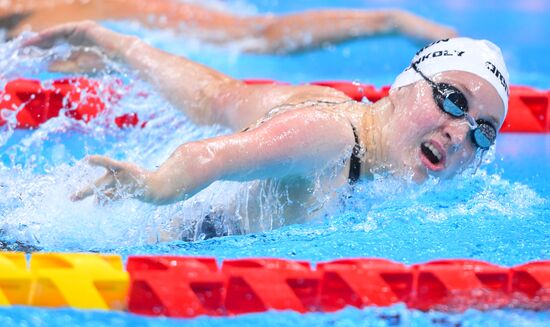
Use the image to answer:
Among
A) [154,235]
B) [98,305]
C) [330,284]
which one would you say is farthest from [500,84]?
[98,305]

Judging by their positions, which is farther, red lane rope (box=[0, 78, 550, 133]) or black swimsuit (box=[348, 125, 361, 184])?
red lane rope (box=[0, 78, 550, 133])

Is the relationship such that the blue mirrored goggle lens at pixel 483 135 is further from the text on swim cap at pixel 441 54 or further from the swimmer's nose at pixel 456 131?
the text on swim cap at pixel 441 54

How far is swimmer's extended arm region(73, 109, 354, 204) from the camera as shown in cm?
182

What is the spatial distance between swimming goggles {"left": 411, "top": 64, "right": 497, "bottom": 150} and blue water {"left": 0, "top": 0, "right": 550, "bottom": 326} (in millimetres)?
206

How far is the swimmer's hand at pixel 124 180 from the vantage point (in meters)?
1.80

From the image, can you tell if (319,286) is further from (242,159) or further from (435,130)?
(435,130)

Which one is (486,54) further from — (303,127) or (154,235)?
(154,235)

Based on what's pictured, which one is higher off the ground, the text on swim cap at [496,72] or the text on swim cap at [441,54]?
the text on swim cap at [441,54]

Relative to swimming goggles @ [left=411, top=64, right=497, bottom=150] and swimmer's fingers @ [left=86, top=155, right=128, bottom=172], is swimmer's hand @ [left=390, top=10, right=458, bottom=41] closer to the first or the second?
swimming goggles @ [left=411, top=64, right=497, bottom=150]

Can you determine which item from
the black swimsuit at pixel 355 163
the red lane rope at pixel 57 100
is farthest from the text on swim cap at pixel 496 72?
the red lane rope at pixel 57 100

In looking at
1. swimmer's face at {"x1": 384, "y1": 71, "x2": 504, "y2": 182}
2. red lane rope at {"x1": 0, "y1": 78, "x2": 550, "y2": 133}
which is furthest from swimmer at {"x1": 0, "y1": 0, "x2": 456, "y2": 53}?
swimmer's face at {"x1": 384, "y1": 71, "x2": 504, "y2": 182}

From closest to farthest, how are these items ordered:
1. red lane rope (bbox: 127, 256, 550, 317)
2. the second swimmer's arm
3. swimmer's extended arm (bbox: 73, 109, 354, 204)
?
red lane rope (bbox: 127, 256, 550, 317), swimmer's extended arm (bbox: 73, 109, 354, 204), the second swimmer's arm

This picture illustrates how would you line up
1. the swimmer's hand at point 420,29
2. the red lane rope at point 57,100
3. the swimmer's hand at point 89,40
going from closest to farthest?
the swimmer's hand at point 89,40 → the red lane rope at point 57,100 → the swimmer's hand at point 420,29

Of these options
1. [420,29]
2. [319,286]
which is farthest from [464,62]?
[420,29]
